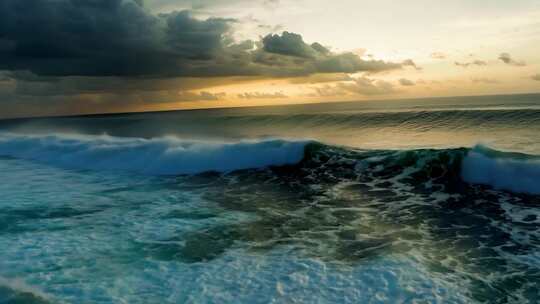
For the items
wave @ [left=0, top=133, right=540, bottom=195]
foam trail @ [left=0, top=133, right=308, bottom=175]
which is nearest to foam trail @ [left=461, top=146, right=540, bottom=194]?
wave @ [left=0, top=133, right=540, bottom=195]

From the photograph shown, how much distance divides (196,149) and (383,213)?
10.2 meters

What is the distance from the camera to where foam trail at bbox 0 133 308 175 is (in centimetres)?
1564

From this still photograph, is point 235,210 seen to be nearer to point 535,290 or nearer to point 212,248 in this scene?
point 212,248

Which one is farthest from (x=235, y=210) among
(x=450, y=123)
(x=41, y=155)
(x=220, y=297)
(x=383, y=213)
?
(x=450, y=123)

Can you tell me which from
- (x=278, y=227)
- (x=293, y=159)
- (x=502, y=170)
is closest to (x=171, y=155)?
(x=293, y=159)

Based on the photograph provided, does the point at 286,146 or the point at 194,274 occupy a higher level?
the point at 286,146

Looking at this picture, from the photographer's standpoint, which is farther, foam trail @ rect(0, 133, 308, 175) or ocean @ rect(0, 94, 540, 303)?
foam trail @ rect(0, 133, 308, 175)

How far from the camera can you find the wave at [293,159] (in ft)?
38.1

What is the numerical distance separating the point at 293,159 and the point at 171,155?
5224 mm

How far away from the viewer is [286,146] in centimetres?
1600

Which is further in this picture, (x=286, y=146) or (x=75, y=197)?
(x=286, y=146)

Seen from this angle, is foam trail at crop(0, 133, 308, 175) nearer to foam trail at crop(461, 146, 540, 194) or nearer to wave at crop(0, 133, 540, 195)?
wave at crop(0, 133, 540, 195)

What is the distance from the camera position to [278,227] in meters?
8.12

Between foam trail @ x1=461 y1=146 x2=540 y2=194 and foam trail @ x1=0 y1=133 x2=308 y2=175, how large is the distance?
232 inches
